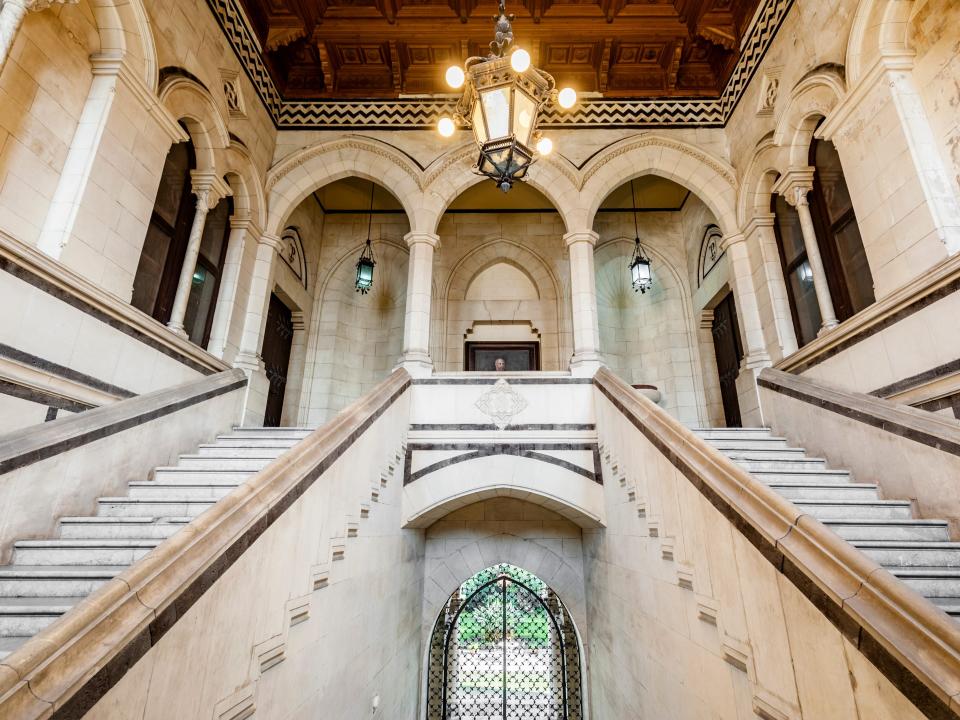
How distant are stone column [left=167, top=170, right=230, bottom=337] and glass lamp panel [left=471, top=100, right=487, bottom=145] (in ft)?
13.0

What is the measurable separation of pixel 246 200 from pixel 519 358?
5.26 metres

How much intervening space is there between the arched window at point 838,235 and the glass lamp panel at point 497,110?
4.18 meters

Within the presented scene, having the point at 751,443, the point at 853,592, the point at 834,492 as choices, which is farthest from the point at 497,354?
the point at 853,592

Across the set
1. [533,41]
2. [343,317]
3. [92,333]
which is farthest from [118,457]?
[533,41]

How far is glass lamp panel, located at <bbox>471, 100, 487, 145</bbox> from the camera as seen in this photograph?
3.58 meters

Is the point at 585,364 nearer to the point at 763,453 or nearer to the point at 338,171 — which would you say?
the point at 763,453

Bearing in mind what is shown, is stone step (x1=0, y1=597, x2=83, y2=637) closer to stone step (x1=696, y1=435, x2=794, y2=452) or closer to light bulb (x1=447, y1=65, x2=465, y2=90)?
light bulb (x1=447, y1=65, x2=465, y2=90)

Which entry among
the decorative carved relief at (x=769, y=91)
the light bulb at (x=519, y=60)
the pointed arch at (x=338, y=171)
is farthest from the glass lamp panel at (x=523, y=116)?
the decorative carved relief at (x=769, y=91)

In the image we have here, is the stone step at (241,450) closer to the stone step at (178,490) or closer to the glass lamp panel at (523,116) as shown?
the stone step at (178,490)

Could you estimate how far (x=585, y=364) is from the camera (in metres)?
6.32

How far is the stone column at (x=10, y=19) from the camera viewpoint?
340 cm

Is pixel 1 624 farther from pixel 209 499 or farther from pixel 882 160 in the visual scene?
pixel 882 160

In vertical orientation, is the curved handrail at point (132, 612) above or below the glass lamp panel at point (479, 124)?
below

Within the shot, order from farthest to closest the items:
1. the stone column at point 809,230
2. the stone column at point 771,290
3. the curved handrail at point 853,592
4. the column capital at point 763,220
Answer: the column capital at point 763,220, the stone column at point 771,290, the stone column at point 809,230, the curved handrail at point 853,592
